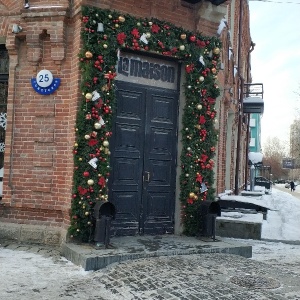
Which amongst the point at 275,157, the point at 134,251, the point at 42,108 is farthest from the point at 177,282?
the point at 275,157

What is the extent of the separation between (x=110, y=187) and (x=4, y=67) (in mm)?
3158

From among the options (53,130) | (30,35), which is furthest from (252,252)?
(30,35)

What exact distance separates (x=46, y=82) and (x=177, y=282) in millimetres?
4138

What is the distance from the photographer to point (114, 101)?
667 cm

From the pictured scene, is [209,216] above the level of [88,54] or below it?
below

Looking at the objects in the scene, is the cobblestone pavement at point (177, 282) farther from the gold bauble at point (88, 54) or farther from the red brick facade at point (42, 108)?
the gold bauble at point (88, 54)

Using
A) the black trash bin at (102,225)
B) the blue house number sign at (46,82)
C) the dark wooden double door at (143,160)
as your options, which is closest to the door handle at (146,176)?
the dark wooden double door at (143,160)

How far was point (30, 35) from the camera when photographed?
22.8 ft

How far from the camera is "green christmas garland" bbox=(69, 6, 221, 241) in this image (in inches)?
253

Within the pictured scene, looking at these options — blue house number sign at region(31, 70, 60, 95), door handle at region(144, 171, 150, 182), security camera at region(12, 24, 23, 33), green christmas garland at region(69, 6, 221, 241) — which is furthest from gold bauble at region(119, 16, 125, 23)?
door handle at region(144, 171, 150, 182)

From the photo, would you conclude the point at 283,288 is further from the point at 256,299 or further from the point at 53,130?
the point at 53,130

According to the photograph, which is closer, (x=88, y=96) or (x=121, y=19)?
(x=88, y=96)

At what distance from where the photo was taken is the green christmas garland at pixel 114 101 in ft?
21.1

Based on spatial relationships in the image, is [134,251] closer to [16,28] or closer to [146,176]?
[146,176]
